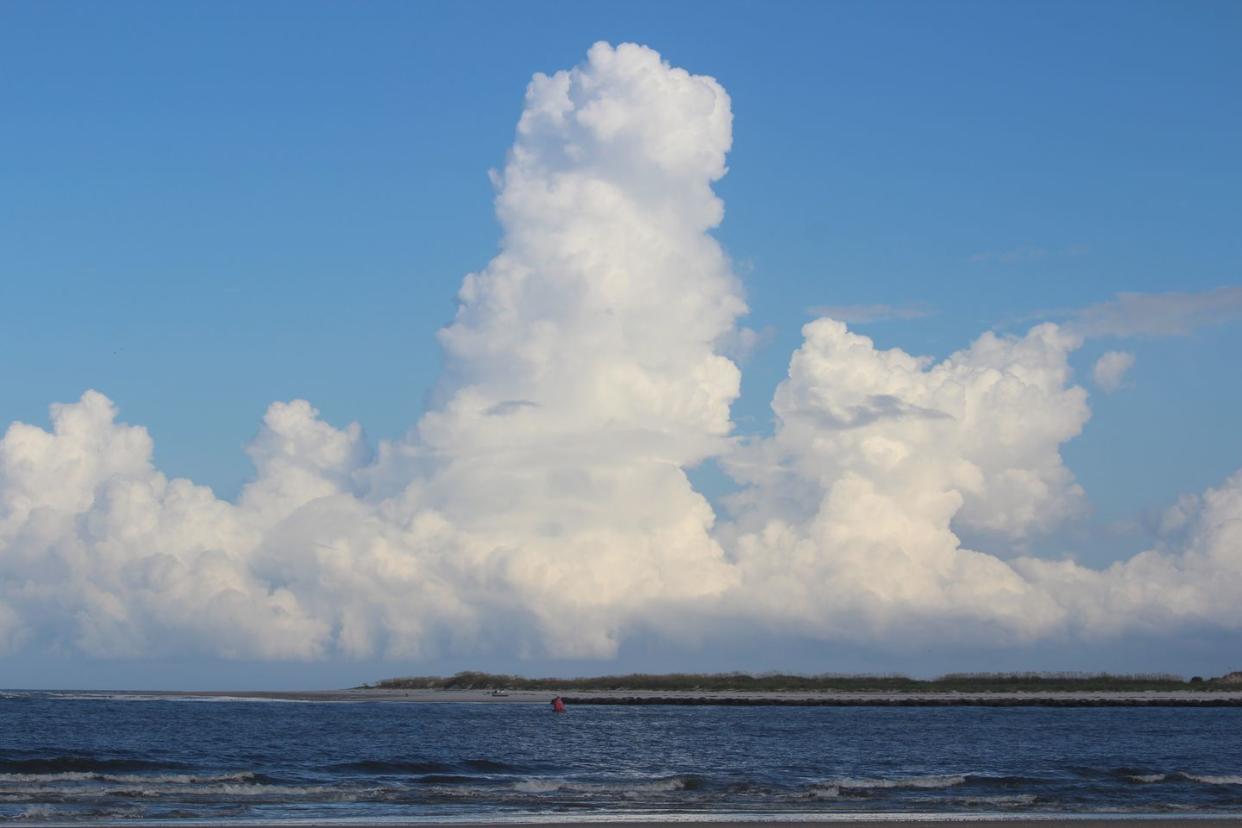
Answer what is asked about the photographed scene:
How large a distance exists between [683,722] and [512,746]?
Result: 3711 centimetres

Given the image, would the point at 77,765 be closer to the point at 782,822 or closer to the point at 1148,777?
the point at 782,822

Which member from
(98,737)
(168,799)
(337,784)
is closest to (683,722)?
(98,737)

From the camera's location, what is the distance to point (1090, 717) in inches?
4835

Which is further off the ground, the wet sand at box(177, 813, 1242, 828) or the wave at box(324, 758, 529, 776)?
the wet sand at box(177, 813, 1242, 828)

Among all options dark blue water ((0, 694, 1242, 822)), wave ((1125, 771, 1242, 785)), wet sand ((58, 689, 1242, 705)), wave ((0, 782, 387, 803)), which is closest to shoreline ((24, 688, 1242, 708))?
wet sand ((58, 689, 1242, 705))

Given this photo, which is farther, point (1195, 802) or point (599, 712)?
point (599, 712)

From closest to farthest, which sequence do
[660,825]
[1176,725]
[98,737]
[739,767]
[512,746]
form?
[660,825]
[739,767]
[512,746]
[98,737]
[1176,725]

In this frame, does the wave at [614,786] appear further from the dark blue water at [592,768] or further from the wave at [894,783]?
the wave at [894,783]

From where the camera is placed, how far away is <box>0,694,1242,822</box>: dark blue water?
43219mm

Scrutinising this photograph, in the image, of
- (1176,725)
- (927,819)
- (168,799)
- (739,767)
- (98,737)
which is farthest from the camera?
(1176,725)

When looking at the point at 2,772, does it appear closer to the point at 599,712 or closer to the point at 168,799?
the point at 168,799

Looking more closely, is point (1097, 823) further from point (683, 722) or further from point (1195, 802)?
point (683, 722)

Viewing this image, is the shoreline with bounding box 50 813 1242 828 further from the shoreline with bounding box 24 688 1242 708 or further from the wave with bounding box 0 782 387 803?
the shoreline with bounding box 24 688 1242 708

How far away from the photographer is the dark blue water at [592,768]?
142 feet
